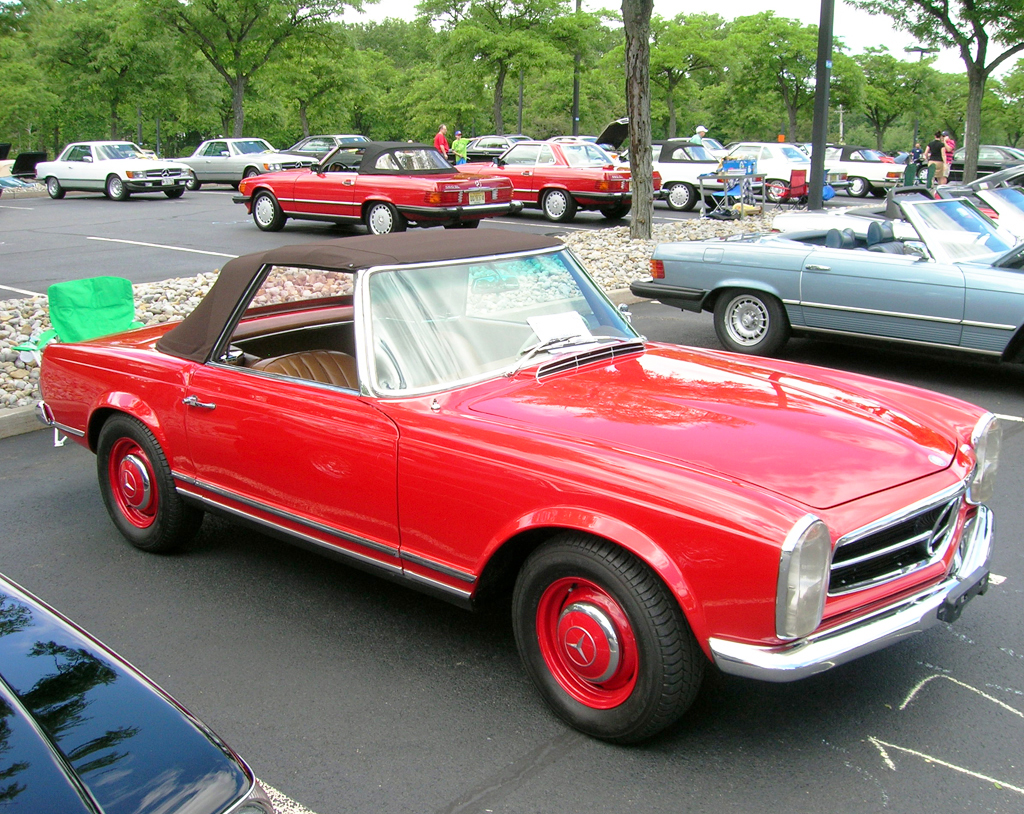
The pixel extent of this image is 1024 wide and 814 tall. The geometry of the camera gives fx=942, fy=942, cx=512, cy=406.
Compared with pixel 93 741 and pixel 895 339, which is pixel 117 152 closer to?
pixel 895 339

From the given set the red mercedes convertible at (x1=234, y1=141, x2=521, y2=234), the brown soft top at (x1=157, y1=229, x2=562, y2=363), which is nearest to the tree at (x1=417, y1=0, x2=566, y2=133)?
the red mercedes convertible at (x1=234, y1=141, x2=521, y2=234)

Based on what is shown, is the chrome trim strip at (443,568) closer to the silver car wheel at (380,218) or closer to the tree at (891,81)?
the silver car wheel at (380,218)

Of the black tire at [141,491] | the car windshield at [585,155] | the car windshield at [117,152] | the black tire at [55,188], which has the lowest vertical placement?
Result: the black tire at [141,491]

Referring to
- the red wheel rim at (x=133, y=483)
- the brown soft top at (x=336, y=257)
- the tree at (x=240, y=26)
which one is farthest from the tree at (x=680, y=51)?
the red wheel rim at (x=133, y=483)

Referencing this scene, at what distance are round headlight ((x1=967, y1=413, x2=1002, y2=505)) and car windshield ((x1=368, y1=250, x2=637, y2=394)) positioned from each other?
1.42 meters

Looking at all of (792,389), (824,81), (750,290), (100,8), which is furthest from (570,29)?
(792,389)

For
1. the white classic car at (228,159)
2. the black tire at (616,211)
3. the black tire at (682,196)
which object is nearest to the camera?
A: the black tire at (616,211)

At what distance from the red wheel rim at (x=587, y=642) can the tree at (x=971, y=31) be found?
68.9 ft

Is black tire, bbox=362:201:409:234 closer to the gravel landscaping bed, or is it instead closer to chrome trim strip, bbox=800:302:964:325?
the gravel landscaping bed

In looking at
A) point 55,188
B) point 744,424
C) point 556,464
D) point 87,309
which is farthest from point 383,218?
point 55,188

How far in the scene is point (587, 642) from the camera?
9.46 feet

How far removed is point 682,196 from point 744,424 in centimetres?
1956

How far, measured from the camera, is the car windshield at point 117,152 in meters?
24.4

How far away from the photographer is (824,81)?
14.3m
